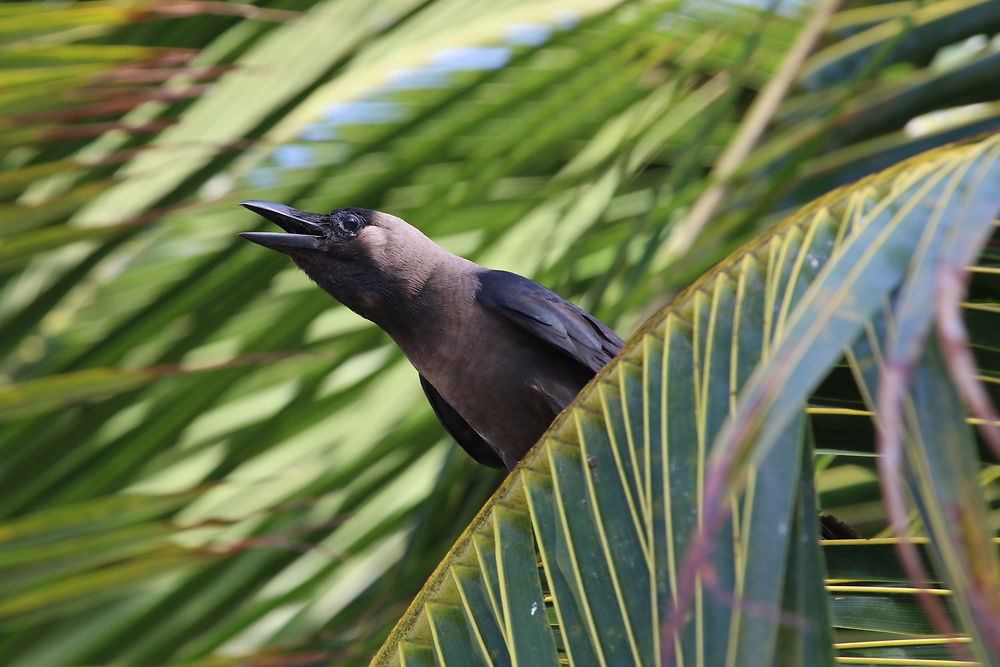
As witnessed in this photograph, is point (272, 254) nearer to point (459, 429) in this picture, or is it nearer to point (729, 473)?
point (459, 429)

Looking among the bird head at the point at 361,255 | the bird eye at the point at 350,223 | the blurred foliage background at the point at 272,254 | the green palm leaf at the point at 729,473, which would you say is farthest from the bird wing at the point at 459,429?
the green palm leaf at the point at 729,473

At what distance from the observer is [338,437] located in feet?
8.54

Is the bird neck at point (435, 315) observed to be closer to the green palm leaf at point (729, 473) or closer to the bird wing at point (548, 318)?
the bird wing at point (548, 318)

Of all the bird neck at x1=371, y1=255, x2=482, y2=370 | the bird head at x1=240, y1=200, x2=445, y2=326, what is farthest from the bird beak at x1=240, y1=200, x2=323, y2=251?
the bird neck at x1=371, y1=255, x2=482, y2=370

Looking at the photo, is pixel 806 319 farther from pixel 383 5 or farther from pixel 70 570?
pixel 383 5

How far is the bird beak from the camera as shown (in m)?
2.77

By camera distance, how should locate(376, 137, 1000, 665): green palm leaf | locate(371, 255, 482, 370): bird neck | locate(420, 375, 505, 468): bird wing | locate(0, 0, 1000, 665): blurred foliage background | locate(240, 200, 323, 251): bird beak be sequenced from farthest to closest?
locate(371, 255, 482, 370): bird neck
locate(420, 375, 505, 468): bird wing
locate(240, 200, 323, 251): bird beak
locate(0, 0, 1000, 665): blurred foliage background
locate(376, 137, 1000, 665): green palm leaf

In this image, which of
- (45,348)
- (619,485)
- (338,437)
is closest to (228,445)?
(338,437)

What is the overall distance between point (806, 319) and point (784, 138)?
2.53 m

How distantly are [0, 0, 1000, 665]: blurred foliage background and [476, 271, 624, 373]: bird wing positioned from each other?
0.46ft

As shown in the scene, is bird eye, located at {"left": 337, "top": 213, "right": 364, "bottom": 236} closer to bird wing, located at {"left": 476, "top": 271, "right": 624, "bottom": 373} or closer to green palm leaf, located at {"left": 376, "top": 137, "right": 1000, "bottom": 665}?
bird wing, located at {"left": 476, "top": 271, "right": 624, "bottom": 373}

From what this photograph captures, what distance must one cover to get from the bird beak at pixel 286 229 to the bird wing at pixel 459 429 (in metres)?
0.50

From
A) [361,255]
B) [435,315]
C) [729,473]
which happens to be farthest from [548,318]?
[729,473]

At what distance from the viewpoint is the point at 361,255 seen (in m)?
3.33
